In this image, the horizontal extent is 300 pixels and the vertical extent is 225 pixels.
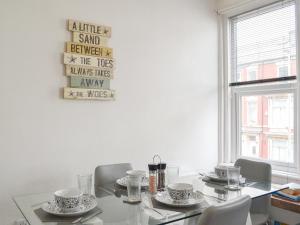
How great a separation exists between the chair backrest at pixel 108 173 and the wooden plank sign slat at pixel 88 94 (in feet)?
2.00

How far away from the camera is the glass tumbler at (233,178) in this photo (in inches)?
73.4

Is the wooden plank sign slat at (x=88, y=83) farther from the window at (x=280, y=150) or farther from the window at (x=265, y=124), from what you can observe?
the window at (x=280, y=150)

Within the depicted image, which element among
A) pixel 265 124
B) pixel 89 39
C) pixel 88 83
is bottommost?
pixel 265 124

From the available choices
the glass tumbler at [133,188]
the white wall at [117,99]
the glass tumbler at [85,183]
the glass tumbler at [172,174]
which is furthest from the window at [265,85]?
the glass tumbler at [85,183]

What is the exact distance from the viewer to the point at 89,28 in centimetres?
244

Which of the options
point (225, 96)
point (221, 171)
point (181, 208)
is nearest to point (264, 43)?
point (225, 96)

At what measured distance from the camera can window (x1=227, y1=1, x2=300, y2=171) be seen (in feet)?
9.08

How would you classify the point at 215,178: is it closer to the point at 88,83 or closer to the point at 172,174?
the point at 172,174

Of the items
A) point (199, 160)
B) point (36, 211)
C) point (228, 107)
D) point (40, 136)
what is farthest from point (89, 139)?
point (228, 107)

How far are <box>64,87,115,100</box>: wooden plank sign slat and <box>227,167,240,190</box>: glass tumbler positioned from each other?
120 centimetres

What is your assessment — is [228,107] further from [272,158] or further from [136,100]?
[136,100]

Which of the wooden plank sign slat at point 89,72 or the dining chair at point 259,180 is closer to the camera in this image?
the dining chair at point 259,180

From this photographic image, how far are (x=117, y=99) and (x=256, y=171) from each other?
132cm

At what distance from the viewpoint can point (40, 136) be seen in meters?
2.23
